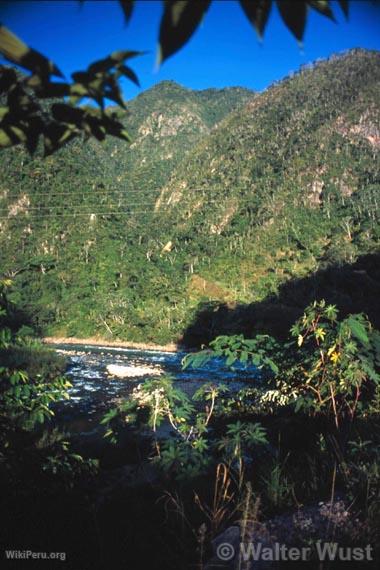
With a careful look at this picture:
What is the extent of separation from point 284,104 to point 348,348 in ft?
526

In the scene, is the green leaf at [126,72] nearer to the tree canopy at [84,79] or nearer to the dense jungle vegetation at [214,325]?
the tree canopy at [84,79]

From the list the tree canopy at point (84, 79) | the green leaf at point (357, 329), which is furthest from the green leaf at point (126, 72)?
the green leaf at point (357, 329)

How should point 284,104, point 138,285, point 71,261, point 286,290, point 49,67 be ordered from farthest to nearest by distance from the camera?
point 284,104, point 71,261, point 138,285, point 286,290, point 49,67

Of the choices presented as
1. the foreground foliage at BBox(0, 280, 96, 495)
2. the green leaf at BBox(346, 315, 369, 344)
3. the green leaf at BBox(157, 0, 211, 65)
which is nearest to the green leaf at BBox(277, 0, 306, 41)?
the green leaf at BBox(157, 0, 211, 65)

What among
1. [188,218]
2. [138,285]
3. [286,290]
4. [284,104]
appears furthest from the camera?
[284,104]

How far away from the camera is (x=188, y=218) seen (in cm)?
11838

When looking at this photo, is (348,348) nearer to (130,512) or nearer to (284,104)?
(130,512)

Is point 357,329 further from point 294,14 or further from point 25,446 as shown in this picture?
point 294,14

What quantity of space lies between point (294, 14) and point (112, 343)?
5905 centimetres

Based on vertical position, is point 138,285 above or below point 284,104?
below

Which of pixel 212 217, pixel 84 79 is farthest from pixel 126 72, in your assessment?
pixel 212 217

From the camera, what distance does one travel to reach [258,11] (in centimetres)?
93

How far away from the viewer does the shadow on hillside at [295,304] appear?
1700 inches

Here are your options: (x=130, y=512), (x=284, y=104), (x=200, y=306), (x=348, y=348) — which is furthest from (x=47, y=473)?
(x=284, y=104)
